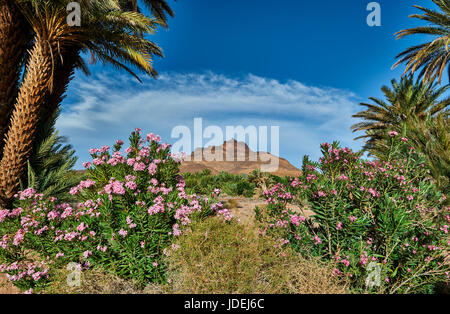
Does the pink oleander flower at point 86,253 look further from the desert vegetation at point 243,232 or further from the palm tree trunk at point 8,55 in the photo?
the palm tree trunk at point 8,55

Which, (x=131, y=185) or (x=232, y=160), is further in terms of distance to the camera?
(x=232, y=160)

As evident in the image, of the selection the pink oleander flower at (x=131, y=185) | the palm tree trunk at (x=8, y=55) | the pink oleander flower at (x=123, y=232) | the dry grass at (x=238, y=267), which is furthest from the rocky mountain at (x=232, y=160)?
the dry grass at (x=238, y=267)

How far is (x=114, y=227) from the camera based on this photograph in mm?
3371

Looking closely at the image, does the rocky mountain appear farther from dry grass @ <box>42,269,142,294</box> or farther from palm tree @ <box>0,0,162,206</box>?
dry grass @ <box>42,269,142,294</box>

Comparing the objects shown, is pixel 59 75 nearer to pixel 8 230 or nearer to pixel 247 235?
pixel 8 230

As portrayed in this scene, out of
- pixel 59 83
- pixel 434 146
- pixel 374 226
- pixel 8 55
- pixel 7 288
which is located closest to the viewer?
pixel 374 226

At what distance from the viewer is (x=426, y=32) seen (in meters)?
12.3

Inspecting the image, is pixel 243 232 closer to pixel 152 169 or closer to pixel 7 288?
pixel 152 169

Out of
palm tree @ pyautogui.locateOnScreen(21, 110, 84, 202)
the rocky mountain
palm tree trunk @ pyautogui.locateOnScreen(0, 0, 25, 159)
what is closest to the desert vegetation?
palm tree @ pyautogui.locateOnScreen(21, 110, 84, 202)

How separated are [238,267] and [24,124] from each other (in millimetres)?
6623

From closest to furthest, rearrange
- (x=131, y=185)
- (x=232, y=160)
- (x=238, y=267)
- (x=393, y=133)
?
1. (x=238, y=267)
2. (x=131, y=185)
3. (x=393, y=133)
4. (x=232, y=160)

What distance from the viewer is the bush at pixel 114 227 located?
3266 millimetres

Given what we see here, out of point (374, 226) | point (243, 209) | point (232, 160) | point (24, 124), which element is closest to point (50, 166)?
point (24, 124)
